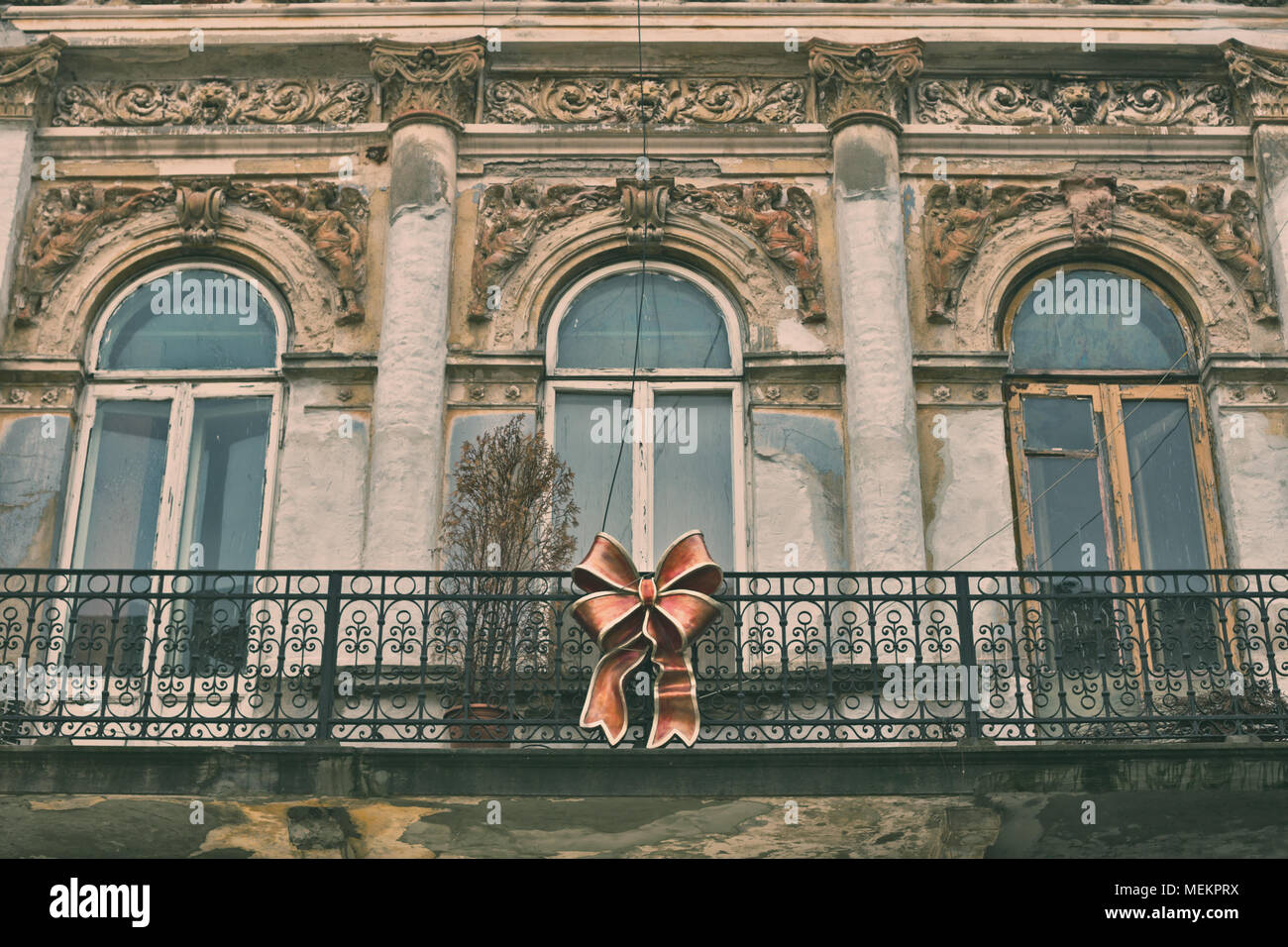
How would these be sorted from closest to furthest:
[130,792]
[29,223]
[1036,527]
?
[130,792] → [1036,527] → [29,223]

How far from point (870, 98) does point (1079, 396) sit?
106 inches

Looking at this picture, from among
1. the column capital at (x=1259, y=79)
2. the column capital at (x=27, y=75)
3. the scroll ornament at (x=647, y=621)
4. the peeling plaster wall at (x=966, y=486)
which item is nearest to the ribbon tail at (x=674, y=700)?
the scroll ornament at (x=647, y=621)

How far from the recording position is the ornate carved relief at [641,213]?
13180mm

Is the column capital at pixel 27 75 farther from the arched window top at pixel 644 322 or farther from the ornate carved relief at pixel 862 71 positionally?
the ornate carved relief at pixel 862 71

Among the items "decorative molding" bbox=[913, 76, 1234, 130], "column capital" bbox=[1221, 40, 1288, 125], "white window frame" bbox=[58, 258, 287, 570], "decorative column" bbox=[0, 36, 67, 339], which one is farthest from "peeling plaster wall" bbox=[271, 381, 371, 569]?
"column capital" bbox=[1221, 40, 1288, 125]

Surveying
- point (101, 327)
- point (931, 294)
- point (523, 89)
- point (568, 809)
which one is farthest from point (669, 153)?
point (568, 809)

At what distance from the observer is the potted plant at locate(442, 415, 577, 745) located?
1091cm

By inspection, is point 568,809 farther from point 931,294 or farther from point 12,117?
point 12,117

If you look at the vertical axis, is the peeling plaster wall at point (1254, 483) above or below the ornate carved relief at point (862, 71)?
below

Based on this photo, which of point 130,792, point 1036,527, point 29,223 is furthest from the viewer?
point 29,223

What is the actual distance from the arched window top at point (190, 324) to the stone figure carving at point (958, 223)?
482 centimetres

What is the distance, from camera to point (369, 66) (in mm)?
13781

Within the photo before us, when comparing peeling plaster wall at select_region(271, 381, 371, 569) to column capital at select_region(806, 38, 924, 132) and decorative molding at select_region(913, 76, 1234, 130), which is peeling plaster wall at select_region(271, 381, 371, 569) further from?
decorative molding at select_region(913, 76, 1234, 130)

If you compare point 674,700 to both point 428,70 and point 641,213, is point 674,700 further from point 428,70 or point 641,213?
point 428,70
